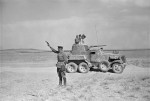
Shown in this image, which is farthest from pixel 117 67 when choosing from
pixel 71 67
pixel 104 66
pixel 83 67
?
pixel 71 67

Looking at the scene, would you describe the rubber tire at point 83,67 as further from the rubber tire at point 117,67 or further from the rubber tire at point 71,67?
the rubber tire at point 117,67

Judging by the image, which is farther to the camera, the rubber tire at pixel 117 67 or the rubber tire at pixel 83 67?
the rubber tire at pixel 83 67

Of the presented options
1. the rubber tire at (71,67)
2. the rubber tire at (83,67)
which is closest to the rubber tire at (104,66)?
the rubber tire at (83,67)

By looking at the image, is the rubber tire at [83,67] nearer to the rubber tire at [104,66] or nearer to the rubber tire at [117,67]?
the rubber tire at [104,66]

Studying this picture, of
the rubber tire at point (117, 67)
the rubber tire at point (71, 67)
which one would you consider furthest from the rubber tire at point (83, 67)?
the rubber tire at point (117, 67)

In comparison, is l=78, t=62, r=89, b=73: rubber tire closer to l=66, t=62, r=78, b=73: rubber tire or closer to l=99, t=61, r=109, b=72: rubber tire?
l=66, t=62, r=78, b=73: rubber tire

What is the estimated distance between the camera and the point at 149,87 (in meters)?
9.43

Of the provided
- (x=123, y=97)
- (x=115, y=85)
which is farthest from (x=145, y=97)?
(x=115, y=85)

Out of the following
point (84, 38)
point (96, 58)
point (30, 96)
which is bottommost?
point (30, 96)

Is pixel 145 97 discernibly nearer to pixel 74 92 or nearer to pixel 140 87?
pixel 140 87

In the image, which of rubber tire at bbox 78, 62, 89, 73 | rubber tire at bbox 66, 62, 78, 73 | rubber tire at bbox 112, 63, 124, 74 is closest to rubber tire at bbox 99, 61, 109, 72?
rubber tire at bbox 112, 63, 124, 74

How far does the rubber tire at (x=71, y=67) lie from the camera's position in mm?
16656

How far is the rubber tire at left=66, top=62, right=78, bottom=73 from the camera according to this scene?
656 inches

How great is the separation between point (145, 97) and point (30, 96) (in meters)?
3.77
